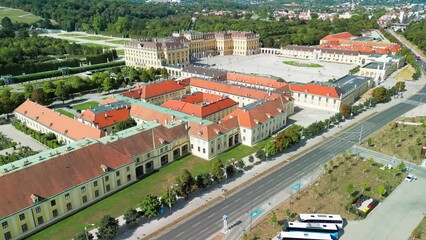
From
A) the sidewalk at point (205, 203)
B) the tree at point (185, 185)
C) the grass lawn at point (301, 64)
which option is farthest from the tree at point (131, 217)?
the grass lawn at point (301, 64)

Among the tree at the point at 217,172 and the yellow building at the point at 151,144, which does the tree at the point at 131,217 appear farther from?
the tree at the point at 217,172

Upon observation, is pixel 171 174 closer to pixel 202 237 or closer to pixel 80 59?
pixel 202 237

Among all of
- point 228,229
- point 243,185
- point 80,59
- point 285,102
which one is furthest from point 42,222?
point 80,59

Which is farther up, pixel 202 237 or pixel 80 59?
pixel 80 59

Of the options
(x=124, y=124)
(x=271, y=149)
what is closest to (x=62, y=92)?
(x=124, y=124)

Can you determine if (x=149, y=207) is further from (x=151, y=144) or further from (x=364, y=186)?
(x=364, y=186)

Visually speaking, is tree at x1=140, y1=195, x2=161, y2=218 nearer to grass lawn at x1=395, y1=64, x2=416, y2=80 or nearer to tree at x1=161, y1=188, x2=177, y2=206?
tree at x1=161, y1=188, x2=177, y2=206
